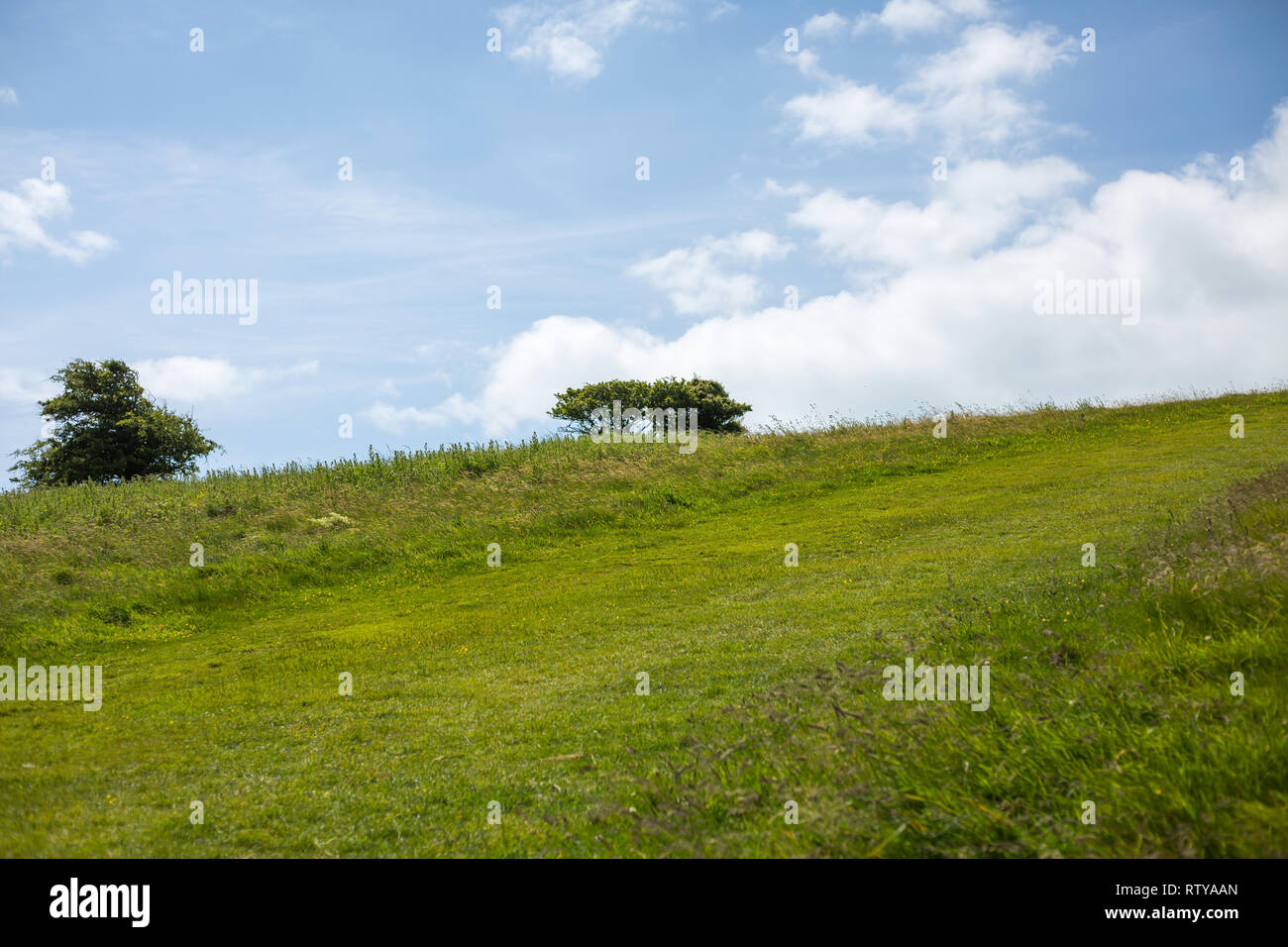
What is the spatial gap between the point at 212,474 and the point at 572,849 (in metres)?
35.0

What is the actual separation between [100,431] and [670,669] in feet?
161

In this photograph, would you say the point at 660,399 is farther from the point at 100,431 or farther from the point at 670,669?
the point at 670,669

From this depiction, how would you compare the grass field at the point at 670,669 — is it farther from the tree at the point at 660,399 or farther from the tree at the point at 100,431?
the tree at the point at 660,399

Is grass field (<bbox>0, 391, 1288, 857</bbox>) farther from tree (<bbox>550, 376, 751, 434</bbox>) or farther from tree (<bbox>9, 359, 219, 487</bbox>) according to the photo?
tree (<bbox>550, 376, 751, 434</bbox>)

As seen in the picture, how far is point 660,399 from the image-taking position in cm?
6856

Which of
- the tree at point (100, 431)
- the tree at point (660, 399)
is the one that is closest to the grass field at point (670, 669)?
the tree at point (100, 431)

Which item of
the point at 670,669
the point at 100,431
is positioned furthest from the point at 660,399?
the point at 670,669

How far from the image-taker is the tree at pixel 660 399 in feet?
219

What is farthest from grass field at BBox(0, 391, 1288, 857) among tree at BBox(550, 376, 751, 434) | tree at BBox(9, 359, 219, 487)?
tree at BBox(550, 376, 751, 434)

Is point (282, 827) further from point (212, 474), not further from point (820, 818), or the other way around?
point (212, 474)

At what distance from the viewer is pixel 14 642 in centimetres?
1578

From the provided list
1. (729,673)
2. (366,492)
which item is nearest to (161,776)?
(729,673)

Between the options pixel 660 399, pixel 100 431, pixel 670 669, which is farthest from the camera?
pixel 660 399

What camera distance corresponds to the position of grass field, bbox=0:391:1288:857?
16.4ft
